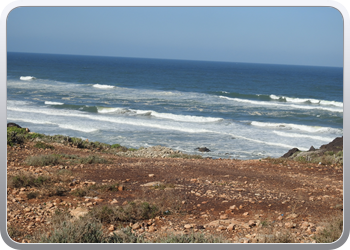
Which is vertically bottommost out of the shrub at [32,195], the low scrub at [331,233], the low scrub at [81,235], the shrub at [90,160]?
the shrub at [90,160]

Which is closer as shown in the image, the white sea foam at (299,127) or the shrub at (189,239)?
the shrub at (189,239)

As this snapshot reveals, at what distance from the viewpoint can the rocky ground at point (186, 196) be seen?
4.56 m

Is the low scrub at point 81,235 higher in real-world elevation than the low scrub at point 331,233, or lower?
lower

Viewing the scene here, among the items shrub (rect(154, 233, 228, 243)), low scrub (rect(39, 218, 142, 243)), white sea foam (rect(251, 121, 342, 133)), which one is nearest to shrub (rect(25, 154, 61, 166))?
low scrub (rect(39, 218, 142, 243))

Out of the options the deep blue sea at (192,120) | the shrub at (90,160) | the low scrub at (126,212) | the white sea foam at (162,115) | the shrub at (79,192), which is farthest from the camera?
the white sea foam at (162,115)

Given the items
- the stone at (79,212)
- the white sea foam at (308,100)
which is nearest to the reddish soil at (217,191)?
the stone at (79,212)

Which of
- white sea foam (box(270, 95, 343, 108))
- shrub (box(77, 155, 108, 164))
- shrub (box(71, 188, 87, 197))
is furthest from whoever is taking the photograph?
white sea foam (box(270, 95, 343, 108))

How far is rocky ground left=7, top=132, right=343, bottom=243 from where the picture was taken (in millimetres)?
4562

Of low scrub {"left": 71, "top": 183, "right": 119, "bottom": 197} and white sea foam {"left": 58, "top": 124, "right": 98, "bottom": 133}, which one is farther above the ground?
low scrub {"left": 71, "top": 183, "right": 119, "bottom": 197}

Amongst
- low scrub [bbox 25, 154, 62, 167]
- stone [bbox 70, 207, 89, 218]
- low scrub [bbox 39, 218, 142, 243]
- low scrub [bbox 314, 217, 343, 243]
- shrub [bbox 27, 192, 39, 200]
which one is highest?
low scrub [bbox 314, 217, 343, 243]

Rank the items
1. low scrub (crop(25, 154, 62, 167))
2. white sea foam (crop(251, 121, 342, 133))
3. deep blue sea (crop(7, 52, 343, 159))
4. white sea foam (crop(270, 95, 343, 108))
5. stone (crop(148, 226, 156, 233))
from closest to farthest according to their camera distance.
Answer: stone (crop(148, 226, 156, 233)), low scrub (crop(25, 154, 62, 167)), deep blue sea (crop(7, 52, 343, 159)), white sea foam (crop(251, 121, 342, 133)), white sea foam (crop(270, 95, 343, 108))

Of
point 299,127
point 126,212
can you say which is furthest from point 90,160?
point 299,127

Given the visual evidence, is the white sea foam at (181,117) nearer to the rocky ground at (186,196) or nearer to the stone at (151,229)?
the rocky ground at (186,196)

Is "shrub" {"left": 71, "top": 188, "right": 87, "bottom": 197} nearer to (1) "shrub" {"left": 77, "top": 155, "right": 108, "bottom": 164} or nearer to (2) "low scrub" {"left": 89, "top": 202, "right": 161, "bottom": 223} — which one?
(2) "low scrub" {"left": 89, "top": 202, "right": 161, "bottom": 223}
